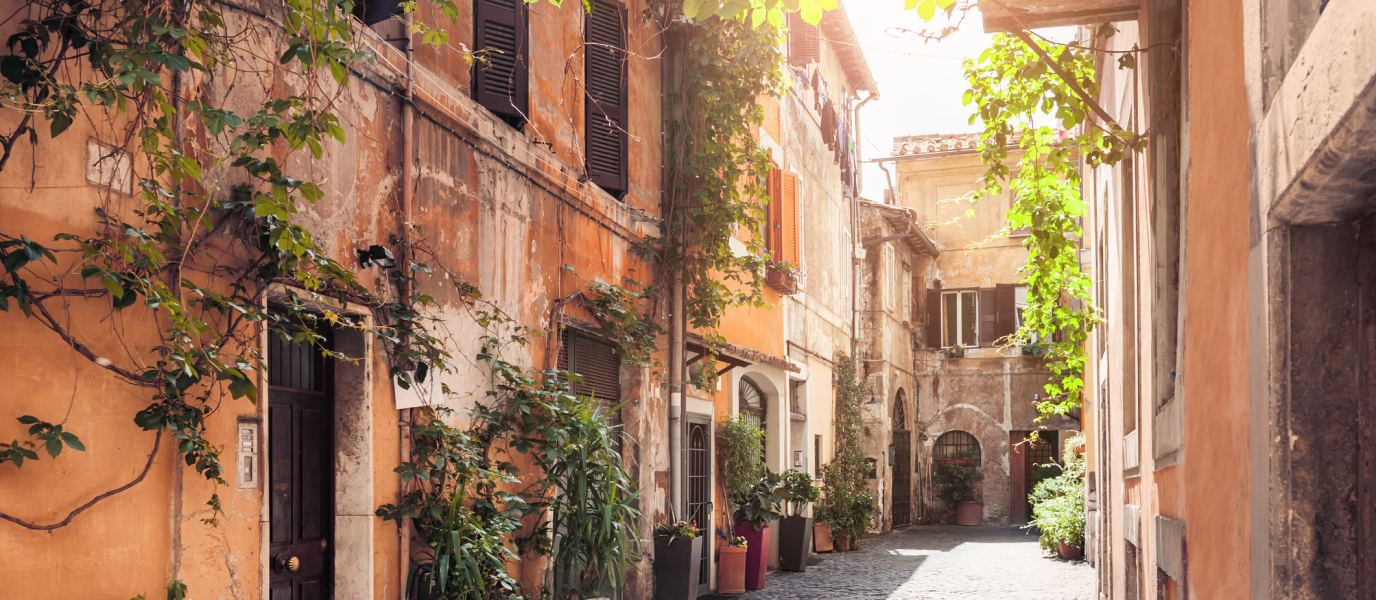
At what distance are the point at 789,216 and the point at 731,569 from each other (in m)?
4.80

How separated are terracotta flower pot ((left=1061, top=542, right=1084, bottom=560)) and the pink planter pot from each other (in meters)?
5.39

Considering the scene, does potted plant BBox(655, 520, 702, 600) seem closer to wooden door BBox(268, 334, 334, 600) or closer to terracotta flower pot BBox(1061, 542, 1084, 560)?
wooden door BBox(268, 334, 334, 600)

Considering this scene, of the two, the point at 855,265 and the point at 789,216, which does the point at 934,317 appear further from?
the point at 789,216

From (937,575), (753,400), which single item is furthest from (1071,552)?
(753,400)

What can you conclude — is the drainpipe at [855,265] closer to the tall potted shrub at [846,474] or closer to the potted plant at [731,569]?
the tall potted shrub at [846,474]

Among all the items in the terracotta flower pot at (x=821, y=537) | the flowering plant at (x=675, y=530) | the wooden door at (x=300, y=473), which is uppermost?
the wooden door at (x=300, y=473)

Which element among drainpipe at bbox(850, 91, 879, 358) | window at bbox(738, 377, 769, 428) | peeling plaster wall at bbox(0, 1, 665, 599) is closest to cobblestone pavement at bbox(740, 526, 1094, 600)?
window at bbox(738, 377, 769, 428)

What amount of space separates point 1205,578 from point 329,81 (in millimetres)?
3918

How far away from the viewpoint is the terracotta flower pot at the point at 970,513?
A: 2288cm

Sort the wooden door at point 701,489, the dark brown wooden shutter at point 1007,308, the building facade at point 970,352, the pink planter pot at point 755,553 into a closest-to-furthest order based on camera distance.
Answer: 1. the wooden door at point 701,489
2. the pink planter pot at point 755,553
3. the dark brown wooden shutter at point 1007,308
4. the building facade at point 970,352

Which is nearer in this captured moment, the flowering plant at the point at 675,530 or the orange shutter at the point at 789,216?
the flowering plant at the point at 675,530

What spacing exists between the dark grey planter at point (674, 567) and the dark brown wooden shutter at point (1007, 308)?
15563 mm

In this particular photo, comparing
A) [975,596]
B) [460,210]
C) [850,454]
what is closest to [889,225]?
[850,454]

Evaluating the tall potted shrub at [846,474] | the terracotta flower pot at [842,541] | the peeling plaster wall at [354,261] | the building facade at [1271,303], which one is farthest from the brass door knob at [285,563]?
the terracotta flower pot at [842,541]
